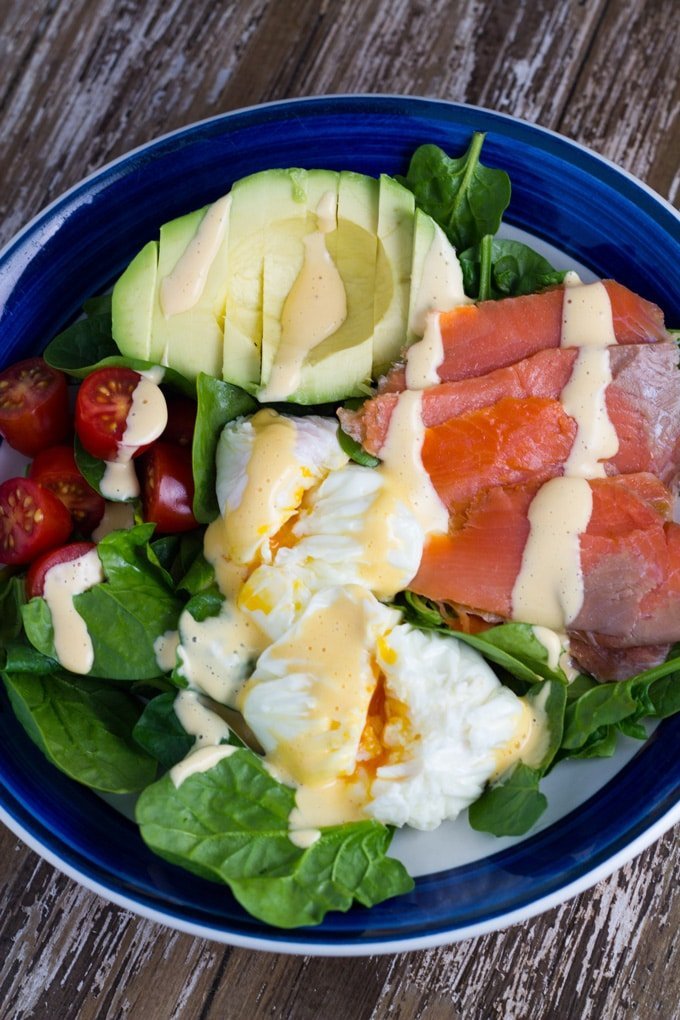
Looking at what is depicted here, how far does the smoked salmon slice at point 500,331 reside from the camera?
2.24m

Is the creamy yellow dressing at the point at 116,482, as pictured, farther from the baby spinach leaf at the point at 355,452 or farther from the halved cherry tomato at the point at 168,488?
the baby spinach leaf at the point at 355,452

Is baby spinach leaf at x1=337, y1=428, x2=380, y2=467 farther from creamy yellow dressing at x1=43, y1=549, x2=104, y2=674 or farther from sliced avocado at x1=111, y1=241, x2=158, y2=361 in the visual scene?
creamy yellow dressing at x1=43, y1=549, x2=104, y2=674

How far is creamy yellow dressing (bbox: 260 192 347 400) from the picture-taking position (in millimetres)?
2234

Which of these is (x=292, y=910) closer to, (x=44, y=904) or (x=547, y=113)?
(x=44, y=904)

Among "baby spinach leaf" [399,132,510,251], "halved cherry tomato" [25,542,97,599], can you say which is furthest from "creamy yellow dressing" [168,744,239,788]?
"baby spinach leaf" [399,132,510,251]

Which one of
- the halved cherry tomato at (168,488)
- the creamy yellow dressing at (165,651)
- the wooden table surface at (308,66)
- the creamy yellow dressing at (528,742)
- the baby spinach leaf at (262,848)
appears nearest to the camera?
the baby spinach leaf at (262,848)

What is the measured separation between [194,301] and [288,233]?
0.28 metres

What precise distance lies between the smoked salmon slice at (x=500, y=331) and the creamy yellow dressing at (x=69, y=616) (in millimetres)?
825

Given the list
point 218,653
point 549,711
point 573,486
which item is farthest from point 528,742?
point 218,653

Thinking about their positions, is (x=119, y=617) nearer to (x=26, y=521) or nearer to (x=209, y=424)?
(x=26, y=521)

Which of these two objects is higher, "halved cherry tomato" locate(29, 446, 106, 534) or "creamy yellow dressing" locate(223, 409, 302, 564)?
"creamy yellow dressing" locate(223, 409, 302, 564)

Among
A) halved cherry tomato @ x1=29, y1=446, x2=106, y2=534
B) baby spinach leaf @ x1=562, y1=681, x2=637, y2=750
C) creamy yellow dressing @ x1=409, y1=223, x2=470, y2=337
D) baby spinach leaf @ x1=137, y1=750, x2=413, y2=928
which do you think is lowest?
baby spinach leaf @ x1=137, y1=750, x2=413, y2=928

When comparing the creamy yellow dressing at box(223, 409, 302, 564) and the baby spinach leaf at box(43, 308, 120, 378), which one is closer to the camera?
the creamy yellow dressing at box(223, 409, 302, 564)

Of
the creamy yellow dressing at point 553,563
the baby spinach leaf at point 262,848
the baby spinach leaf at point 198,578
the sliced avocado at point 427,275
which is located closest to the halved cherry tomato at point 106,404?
the baby spinach leaf at point 198,578
